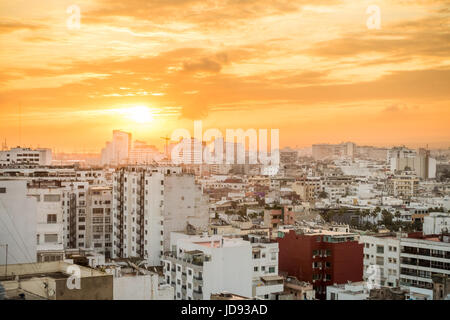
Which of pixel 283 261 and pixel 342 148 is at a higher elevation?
pixel 342 148

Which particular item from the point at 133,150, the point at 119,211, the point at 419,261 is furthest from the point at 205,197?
the point at 419,261

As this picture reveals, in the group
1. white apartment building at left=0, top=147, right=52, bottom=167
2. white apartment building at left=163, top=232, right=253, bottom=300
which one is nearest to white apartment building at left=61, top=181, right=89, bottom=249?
white apartment building at left=0, top=147, right=52, bottom=167

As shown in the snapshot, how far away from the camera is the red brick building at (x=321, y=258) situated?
5.86 meters

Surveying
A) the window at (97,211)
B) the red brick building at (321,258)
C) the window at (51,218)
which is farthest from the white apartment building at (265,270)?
the window at (97,211)

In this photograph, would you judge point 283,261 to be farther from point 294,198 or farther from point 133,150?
point 294,198

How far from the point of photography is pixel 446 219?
7.70 m

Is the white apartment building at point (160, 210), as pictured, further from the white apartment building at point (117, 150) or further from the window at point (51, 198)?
the window at point (51, 198)

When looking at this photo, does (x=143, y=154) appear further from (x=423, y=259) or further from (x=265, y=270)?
(x=423, y=259)

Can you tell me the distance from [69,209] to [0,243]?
210 inches

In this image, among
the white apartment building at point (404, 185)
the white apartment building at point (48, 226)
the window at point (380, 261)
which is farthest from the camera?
the white apartment building at point (404, 185)

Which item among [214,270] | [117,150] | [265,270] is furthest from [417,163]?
[214,270]

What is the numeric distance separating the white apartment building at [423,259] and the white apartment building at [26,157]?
5.81m

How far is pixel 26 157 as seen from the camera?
35.4ft

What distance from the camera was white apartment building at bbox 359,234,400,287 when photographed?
6.38 meters
